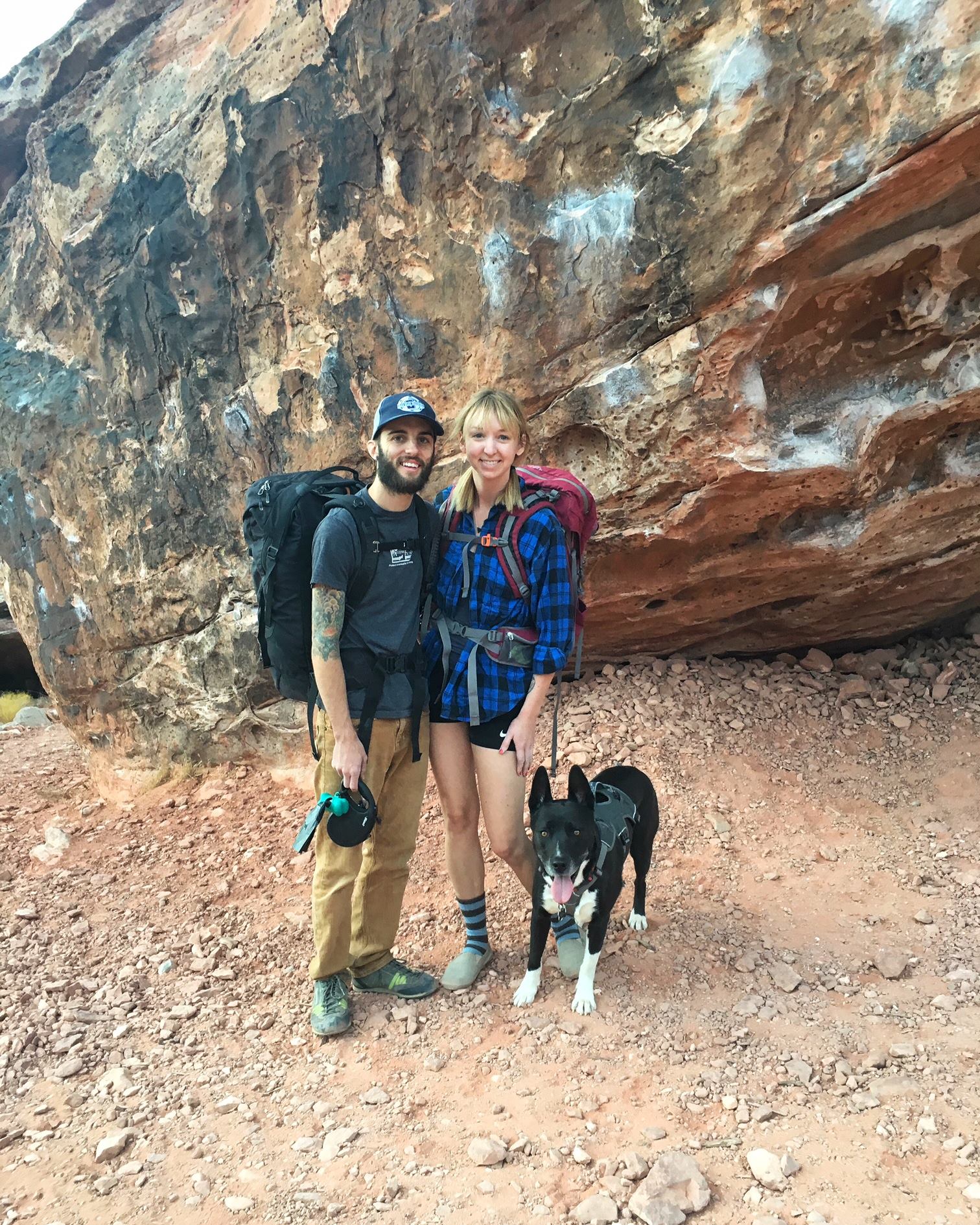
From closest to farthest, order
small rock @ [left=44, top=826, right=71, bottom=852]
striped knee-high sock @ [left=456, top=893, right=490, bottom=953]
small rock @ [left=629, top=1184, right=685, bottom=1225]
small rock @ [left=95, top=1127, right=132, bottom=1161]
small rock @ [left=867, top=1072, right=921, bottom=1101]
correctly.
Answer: small rock @ [left=629, top=1184, right=685, bottom=1225] < small rock @ [left=867, top=1072, right=921, bottom=1101] < small rock @ [left=95, top=1127, right=132, bottom=1161] < striped knee-high sock @ [left=456, top=893, right=490, bottom=953] < small rock @ [left=44, top=826, right=71, bottom=852]

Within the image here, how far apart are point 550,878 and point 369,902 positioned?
970 millimetres

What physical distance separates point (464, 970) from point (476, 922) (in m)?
0.22

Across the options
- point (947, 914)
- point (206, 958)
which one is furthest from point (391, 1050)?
point (947, 914)

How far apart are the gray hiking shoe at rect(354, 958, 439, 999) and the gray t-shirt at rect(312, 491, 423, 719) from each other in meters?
1.30

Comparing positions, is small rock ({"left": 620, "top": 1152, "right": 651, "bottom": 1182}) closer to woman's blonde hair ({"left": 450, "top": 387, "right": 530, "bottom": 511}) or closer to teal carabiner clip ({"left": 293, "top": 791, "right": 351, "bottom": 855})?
teal carabiner clip ({"left": 293, "top": 791, "right": 351, "bottom": 855})

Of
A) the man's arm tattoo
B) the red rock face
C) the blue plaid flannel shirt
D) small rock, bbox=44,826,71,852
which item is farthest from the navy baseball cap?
small rock, bbox=44,826,71,852

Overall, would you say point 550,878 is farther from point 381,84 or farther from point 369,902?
point 381,84

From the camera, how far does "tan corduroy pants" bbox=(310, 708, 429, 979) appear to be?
3686 mm

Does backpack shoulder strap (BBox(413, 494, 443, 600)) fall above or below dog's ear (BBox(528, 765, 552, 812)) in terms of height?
above

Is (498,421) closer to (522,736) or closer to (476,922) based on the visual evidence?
(522,736)

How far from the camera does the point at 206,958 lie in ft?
15.1

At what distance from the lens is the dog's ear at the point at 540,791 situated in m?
3.59

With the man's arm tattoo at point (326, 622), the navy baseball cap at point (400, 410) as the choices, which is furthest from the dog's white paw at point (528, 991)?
the navy baseball cap at point (400, 410)

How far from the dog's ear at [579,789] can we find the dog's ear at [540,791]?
4.4 inches
